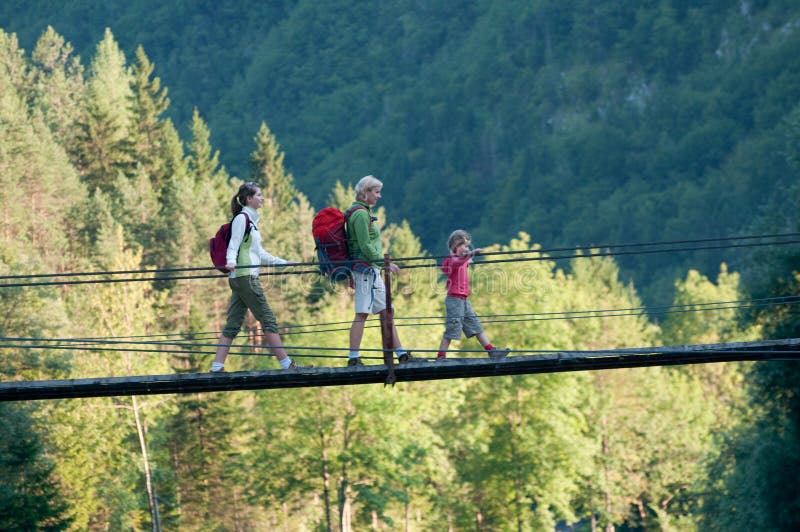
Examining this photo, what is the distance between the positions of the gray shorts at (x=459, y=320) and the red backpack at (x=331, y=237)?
1623 mm

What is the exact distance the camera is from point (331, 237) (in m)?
13.0

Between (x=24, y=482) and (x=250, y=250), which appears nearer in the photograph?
(x=250, y=250)

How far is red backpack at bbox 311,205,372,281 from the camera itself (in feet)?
42.6

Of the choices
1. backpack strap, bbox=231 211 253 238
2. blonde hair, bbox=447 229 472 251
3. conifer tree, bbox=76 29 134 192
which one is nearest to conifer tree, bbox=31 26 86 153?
conifer tree, bbox=76 29 134 192

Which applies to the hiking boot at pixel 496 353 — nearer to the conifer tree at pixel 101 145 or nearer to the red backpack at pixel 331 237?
the red backpack at pixel 331 237

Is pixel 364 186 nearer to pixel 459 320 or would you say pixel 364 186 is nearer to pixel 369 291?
pixel 369 291

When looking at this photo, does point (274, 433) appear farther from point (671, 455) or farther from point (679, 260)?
point (679, 260)

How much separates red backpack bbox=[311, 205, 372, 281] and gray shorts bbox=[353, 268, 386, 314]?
16 centimetres

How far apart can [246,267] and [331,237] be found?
2.78 feet

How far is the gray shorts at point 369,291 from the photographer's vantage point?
516 inches

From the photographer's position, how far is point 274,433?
48.7m

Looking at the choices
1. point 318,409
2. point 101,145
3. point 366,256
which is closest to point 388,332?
point 366,256

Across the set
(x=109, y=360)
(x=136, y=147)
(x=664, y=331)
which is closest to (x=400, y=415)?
(x=109, y=360)

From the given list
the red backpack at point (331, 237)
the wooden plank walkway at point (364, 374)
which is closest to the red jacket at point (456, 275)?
the wooden plank walkway at point (364, 374)
